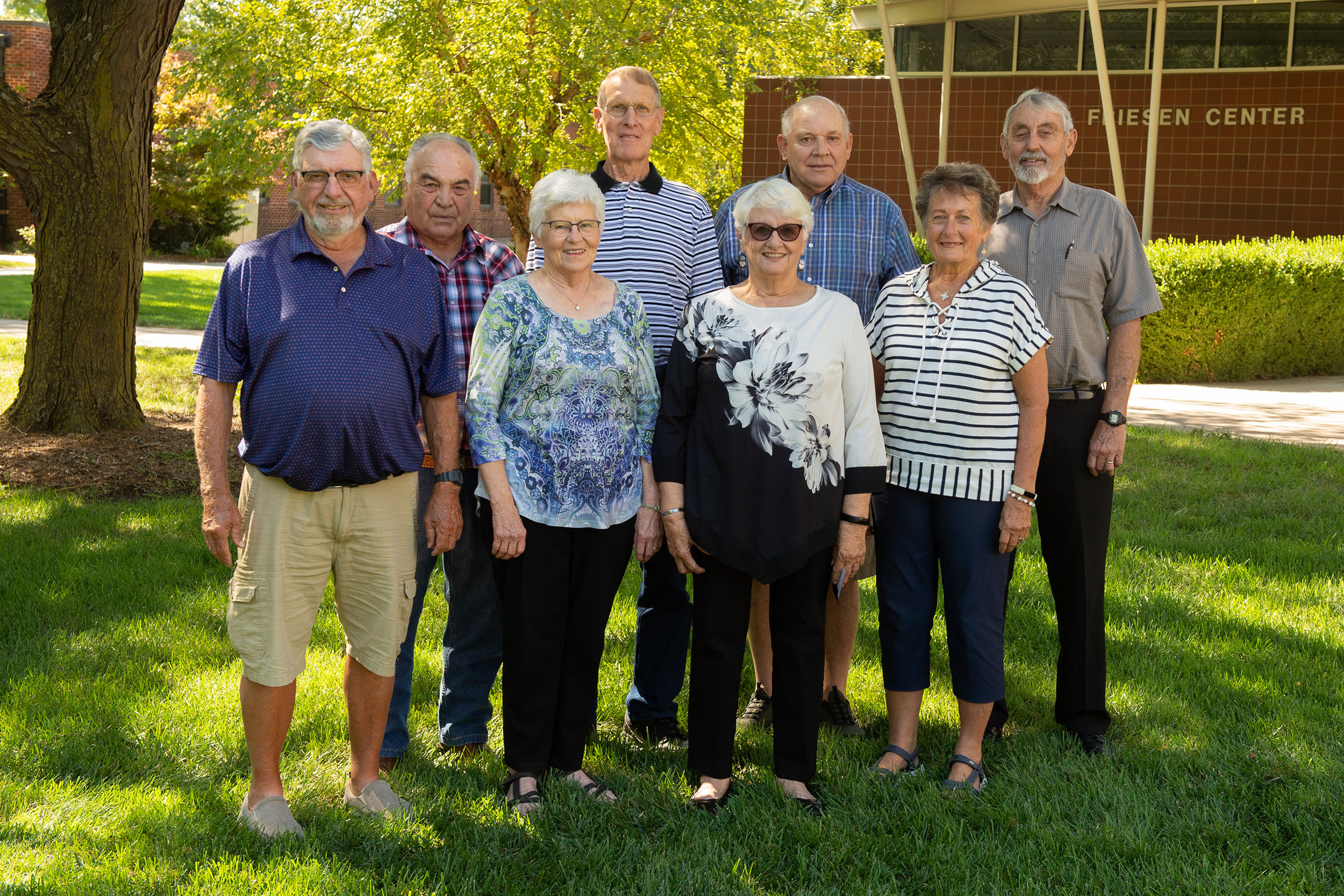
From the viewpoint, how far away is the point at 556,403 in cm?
349

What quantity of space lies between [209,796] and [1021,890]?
8.26 ft

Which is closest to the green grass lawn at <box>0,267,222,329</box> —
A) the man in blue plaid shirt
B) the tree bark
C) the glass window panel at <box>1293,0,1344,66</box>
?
the tree bark

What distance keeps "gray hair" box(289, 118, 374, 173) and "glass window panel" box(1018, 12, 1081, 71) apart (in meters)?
19.1

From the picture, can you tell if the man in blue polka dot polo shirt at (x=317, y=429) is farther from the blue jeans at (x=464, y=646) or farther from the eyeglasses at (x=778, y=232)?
the eyeglasses at (x=778, y=232)

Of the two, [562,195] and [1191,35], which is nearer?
[562,195]

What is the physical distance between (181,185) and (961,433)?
3245 centimetres

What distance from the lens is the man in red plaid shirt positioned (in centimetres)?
375

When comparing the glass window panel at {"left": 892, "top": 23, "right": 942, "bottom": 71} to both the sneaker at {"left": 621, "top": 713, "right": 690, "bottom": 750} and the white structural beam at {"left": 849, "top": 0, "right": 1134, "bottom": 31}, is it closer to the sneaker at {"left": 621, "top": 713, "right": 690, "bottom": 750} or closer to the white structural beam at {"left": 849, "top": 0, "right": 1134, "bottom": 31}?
the white structural beam at {"left": 849, "top": 0, "right": 1134, "bottom": 31}

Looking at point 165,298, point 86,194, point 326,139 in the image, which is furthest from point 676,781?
point 165,298

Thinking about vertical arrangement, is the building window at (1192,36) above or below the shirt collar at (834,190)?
above

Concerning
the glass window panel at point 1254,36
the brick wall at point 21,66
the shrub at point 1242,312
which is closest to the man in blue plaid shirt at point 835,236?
the shrub at point 1242,312

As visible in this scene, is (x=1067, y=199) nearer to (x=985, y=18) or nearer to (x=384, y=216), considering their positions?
(x=985, y=18)

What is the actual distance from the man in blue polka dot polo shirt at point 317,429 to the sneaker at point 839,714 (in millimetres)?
1697

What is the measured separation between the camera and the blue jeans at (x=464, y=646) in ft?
12.8
